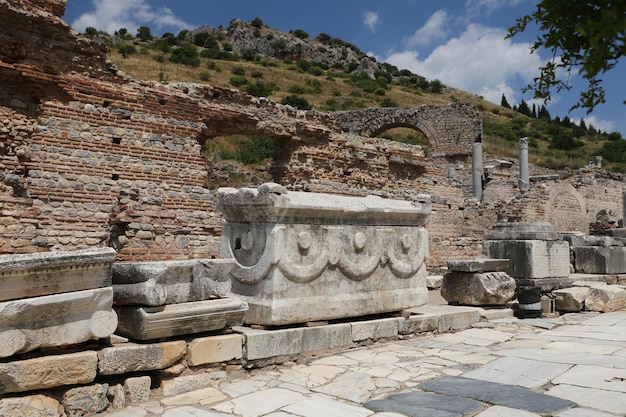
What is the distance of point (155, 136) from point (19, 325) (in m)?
8.18

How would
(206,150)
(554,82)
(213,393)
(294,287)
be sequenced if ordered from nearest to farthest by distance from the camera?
(554,82) < (213,393) < (294,287) < (206,150)

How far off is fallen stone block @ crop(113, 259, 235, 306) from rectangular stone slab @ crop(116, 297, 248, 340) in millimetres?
66

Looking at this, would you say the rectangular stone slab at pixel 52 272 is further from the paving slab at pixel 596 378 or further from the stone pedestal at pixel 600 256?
the stone pedestal at pixel 600 256

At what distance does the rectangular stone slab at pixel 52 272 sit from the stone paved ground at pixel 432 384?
88cm

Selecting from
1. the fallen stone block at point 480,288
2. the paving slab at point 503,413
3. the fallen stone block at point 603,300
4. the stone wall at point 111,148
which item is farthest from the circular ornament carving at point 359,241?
the stone wall at point 111,148

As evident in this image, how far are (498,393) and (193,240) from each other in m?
8.07

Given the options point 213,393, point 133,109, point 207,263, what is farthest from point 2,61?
point 213,393

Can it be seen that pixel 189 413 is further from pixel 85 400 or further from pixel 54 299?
pixel 54 299

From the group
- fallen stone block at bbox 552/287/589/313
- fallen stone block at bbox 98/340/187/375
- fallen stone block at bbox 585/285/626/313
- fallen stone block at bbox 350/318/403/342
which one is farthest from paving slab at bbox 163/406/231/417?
fallen stone block at bbox 585/285/626/313

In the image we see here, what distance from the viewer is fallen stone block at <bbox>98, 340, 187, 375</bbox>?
136 inches

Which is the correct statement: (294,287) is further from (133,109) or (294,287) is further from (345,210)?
(133,109)

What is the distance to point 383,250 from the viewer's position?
564 centimetres

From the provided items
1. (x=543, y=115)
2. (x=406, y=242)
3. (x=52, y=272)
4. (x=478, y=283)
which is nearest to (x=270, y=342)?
(x=52, y=272)

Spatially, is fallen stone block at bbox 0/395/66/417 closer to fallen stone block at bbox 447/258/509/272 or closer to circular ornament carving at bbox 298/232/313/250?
circular ornament carving at bbox 298/232/313/250
